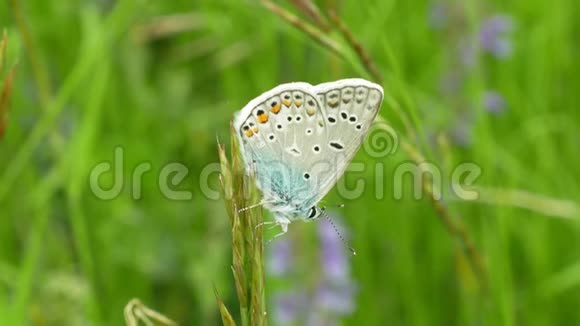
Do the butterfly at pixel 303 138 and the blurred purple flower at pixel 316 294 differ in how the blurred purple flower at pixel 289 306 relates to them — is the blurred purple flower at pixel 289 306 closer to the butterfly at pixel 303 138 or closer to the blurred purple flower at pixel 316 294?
the blurred purple flower at pixel 316 294

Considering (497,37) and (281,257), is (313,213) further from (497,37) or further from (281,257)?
(497,37)

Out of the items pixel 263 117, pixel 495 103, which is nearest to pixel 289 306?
pixel 263 117

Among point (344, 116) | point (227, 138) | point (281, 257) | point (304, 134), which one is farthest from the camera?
point (227, 138)

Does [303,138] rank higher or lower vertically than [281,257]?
higher

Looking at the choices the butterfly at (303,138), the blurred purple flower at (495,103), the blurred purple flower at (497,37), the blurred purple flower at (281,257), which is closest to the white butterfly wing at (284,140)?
the butterfly at (303,138)

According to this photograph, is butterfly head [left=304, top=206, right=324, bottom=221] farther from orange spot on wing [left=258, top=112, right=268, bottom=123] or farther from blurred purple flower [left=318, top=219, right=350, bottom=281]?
blurred purple flower [left=318, top=219, right=350, bottom=281]

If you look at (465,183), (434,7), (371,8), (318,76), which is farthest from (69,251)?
(434,7)
